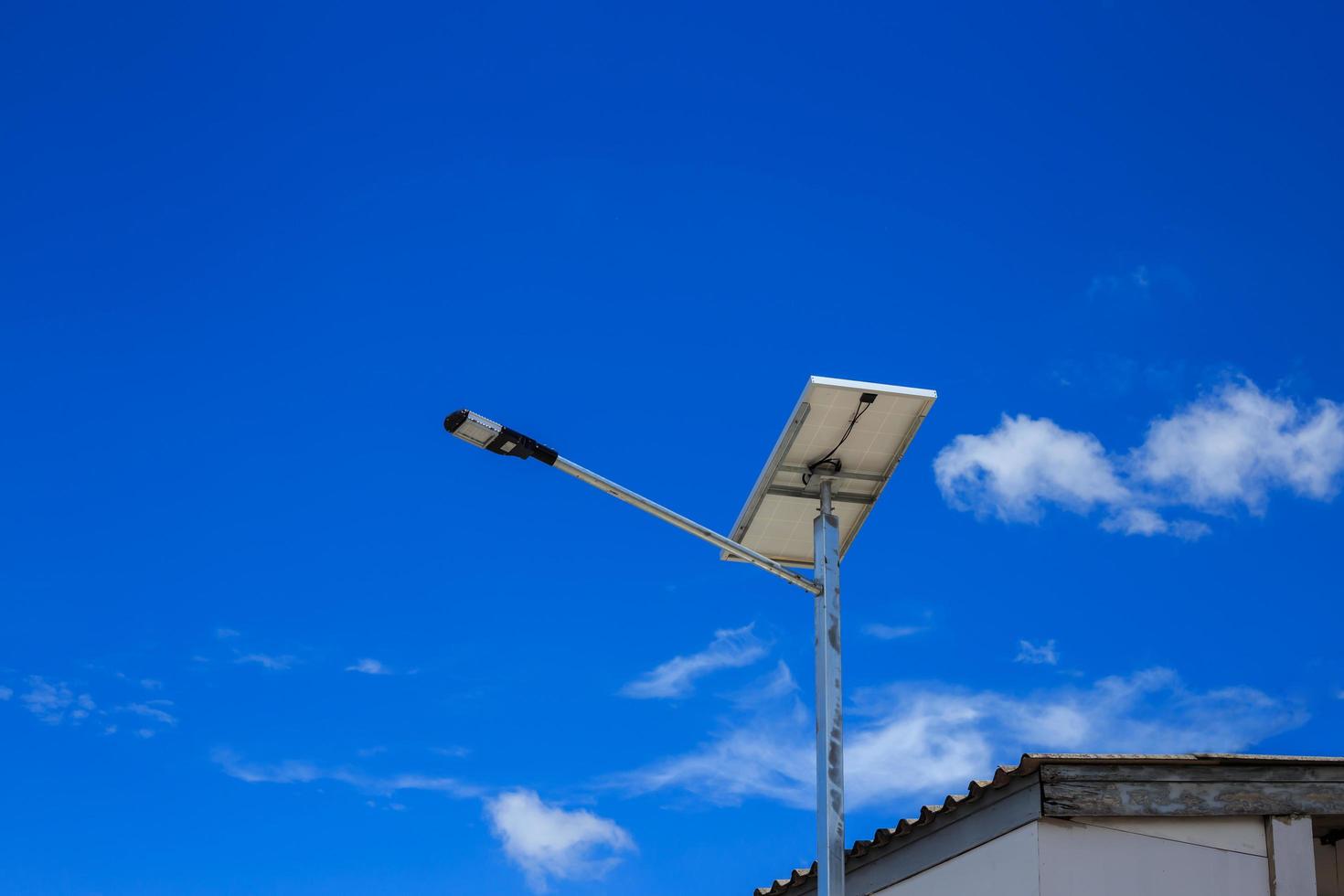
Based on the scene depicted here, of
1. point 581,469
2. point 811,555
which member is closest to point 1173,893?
point 811,555

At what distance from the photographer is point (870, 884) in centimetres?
1137

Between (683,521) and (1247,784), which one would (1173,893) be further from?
(683,521)

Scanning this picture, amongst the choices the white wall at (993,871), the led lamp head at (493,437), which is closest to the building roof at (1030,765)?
the white wall at (993,871)

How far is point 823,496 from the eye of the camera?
32.5 feet

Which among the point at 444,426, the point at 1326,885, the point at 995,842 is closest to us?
the point at 444,426

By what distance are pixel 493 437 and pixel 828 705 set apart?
278 cm

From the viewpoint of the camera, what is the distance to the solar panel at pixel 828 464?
9508mm

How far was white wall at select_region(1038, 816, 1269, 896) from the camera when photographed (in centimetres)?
954

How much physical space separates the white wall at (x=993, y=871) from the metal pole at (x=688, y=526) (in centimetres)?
222

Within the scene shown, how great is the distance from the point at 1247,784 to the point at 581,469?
5.22m

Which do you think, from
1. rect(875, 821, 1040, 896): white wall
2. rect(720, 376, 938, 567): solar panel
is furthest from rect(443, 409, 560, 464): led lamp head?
rect(875, 821, 1040, 896): white wall

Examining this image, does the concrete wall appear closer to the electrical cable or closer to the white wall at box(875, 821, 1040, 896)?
the white wall at box(875, 821, 1040, 896)

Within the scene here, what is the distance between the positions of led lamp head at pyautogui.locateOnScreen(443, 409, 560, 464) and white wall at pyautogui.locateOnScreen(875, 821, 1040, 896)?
4090mm

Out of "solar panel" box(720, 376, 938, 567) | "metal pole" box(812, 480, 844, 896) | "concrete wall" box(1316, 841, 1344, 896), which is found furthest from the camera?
"concrete wall" box(1316, 841, 1344, 896)
